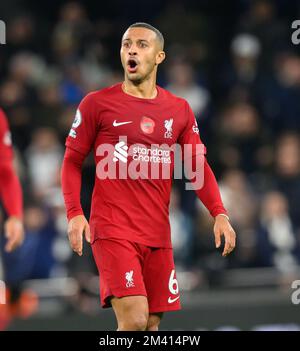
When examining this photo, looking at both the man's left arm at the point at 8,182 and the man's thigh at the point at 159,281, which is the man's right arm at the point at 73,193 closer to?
the man's thigh at the point at 159,281

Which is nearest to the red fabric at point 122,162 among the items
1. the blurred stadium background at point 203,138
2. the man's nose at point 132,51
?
the man's nose at point 132,51

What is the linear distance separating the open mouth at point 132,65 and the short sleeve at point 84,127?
1.01 feet

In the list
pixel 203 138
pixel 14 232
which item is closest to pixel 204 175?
pixel 14 232

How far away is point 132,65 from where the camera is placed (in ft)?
23.1

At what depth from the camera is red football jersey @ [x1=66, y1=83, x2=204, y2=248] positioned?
7008 millimetres

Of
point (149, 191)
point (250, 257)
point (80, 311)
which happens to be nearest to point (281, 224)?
point (250, 257)

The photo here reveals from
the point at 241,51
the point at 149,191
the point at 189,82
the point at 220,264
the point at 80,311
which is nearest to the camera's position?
the point at 149,191

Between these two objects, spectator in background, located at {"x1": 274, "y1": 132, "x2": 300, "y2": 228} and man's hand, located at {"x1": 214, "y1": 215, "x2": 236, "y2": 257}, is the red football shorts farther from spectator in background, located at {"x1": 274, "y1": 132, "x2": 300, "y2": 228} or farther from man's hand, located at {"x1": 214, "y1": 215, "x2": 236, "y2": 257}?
spectator in background, located at {"x1": 274, "y1": 132, "x2": 300, "y2": 228}

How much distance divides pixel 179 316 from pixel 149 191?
3910mm

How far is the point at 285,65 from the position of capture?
1376cm

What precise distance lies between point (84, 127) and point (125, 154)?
31 cm

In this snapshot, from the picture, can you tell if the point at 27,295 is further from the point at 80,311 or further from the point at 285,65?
the point at 285,65

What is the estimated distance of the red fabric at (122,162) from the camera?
7.00 meters

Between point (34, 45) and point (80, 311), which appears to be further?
point (34, 45)
